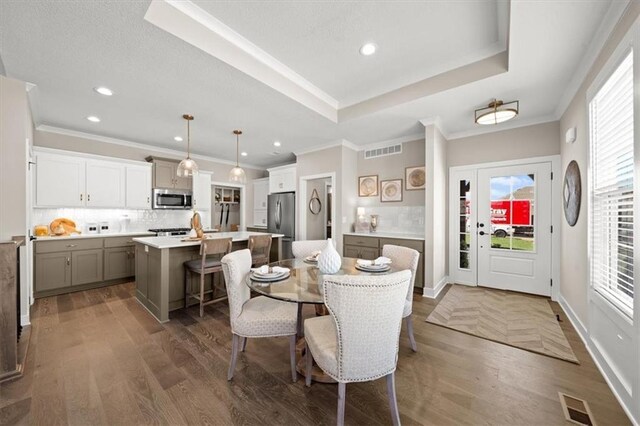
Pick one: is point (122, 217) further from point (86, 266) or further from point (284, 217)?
point (284, 217)

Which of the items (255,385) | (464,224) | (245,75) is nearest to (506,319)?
(464,224)

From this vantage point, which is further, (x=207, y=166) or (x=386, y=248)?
(x=207, y=166)

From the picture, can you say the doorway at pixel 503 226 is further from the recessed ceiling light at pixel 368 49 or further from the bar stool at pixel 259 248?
the bar stool at pixel 259 248

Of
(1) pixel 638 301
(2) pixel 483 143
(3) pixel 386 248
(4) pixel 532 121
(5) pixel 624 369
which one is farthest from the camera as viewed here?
(2) pixel 483 143

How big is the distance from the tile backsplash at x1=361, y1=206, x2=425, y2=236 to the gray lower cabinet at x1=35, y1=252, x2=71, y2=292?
5.01 metres

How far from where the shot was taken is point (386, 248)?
278 centimetres

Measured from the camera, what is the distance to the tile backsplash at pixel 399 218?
4.54 m

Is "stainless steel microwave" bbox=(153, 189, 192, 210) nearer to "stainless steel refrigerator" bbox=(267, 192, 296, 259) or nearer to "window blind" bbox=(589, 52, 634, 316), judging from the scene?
"stainless steel refrigerator" bbox=(267, 192, 296, 259)

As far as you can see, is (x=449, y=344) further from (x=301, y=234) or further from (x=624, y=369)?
(x=301, y=234)

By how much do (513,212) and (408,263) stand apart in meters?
2.60

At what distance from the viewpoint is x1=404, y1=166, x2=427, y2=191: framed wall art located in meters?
4.46

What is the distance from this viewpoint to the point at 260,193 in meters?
6.93

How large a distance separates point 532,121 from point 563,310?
2618 millimetres

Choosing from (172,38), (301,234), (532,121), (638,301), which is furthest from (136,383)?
(532,121)
